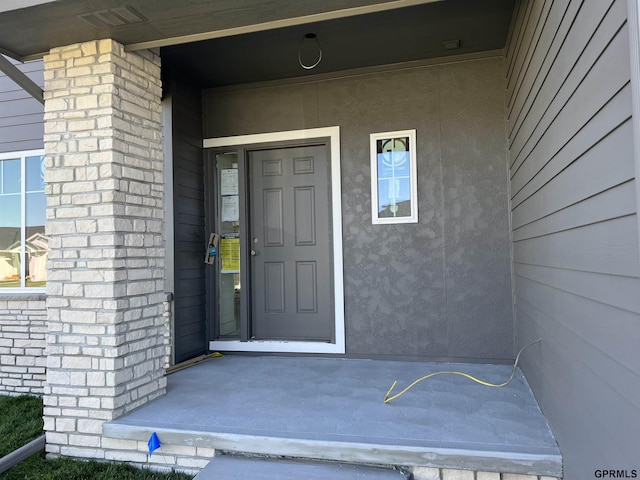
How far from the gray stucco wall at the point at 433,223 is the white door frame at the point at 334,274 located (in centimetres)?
6

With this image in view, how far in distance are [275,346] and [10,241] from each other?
2734mm

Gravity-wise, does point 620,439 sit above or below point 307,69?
below

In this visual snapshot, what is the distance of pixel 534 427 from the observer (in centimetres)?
231

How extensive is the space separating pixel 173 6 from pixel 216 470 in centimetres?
248

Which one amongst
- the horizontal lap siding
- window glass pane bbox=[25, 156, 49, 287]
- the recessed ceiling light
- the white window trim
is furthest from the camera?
window glass pane bbox=[25, 156, 49, 287]

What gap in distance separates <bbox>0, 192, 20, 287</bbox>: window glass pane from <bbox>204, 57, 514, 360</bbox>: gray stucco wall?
3.02m

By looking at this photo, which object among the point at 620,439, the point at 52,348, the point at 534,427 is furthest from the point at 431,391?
the point at 52,348

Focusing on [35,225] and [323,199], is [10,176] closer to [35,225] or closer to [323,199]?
[35,225]

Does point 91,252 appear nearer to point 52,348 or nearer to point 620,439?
point 52,348

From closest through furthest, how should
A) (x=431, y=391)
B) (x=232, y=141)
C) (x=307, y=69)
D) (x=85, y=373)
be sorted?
(x=85, y=373), (x=431, y=391), (x=307, y=69), (x=232, y=141)

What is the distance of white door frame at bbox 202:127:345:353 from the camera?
13.1 ft

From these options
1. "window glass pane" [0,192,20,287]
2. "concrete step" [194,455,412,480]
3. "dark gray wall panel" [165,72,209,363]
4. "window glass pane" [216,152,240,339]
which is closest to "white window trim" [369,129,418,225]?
"window glass pane" [216,152,240,339]

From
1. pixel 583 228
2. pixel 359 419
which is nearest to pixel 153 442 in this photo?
pixel 359 419

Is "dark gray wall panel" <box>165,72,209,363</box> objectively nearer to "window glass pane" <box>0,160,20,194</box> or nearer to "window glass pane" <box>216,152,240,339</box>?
"window glass pane" <box>216,152,240,339</box>
